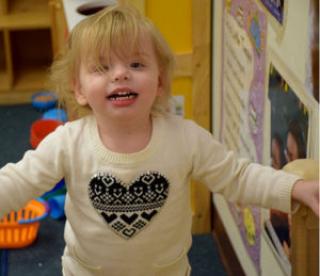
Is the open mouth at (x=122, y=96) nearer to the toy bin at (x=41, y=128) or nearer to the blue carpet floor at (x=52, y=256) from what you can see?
the blue carpet floor at (x=52, y=256)

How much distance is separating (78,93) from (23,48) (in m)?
2.17

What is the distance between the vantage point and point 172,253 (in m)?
1.24

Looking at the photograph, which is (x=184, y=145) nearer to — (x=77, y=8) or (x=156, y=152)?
(x=156, y=152)

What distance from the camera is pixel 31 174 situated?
45.4 inches

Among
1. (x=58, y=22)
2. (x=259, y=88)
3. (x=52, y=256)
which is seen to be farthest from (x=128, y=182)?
(x=58, y=22)

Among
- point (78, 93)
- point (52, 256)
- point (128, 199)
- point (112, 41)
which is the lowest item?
point (52, 256)

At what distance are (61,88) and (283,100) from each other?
42 centimetres

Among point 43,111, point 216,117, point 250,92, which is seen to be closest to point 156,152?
point 250,92

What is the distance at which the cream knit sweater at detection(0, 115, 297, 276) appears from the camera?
1155mm

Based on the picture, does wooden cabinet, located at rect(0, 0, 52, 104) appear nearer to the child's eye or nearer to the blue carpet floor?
the blue carpet floor

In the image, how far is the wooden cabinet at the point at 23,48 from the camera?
2.98 metres

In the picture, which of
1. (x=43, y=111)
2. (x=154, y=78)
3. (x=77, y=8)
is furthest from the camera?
(x=43, y=111)

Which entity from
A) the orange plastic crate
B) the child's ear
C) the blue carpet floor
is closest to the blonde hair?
the child's ear

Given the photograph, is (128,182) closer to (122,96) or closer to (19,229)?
(122,96)
